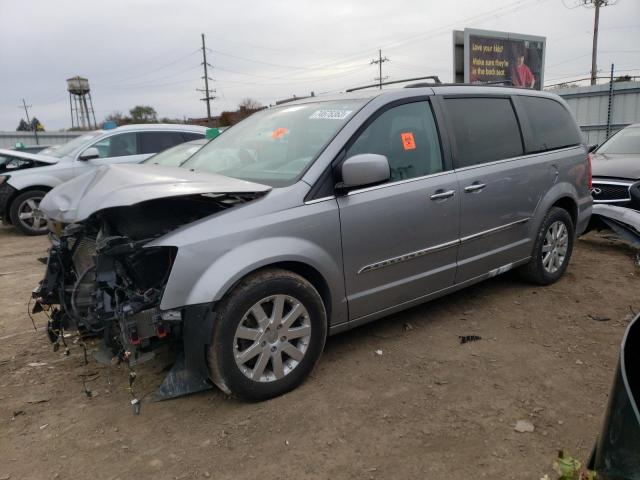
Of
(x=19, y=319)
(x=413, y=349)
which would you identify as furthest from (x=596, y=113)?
(x=19, y=319)

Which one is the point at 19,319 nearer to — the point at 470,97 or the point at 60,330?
the point at 60,330

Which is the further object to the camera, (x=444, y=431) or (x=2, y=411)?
(x=2, y=411)

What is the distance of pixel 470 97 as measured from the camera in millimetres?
4117

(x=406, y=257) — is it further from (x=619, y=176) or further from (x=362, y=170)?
(x=619, y=176)

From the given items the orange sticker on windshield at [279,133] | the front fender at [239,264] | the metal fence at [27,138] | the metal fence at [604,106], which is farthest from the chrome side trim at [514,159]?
the metal fence at [27,138]

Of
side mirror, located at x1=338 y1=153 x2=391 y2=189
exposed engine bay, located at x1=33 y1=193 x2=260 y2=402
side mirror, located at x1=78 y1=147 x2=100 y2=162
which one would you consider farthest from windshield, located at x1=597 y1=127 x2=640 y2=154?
side mirror, located at x1=78 y1=147 x2=100 y2=162

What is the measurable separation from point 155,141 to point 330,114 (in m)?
6.46

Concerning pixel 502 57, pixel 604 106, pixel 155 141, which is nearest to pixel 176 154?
pixel 155 141

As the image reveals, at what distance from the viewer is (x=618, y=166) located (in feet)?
22.1

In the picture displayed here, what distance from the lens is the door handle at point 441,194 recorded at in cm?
360

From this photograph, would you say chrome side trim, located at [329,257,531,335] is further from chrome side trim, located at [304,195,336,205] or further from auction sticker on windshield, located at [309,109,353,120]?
auction sticker on windshield, located at [309,109,353,120]

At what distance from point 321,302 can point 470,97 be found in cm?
221

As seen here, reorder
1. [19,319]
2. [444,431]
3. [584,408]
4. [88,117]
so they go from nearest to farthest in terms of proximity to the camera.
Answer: [444,431]
[584,408]
[19,319]
[88,117]

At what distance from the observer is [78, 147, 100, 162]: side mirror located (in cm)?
861
